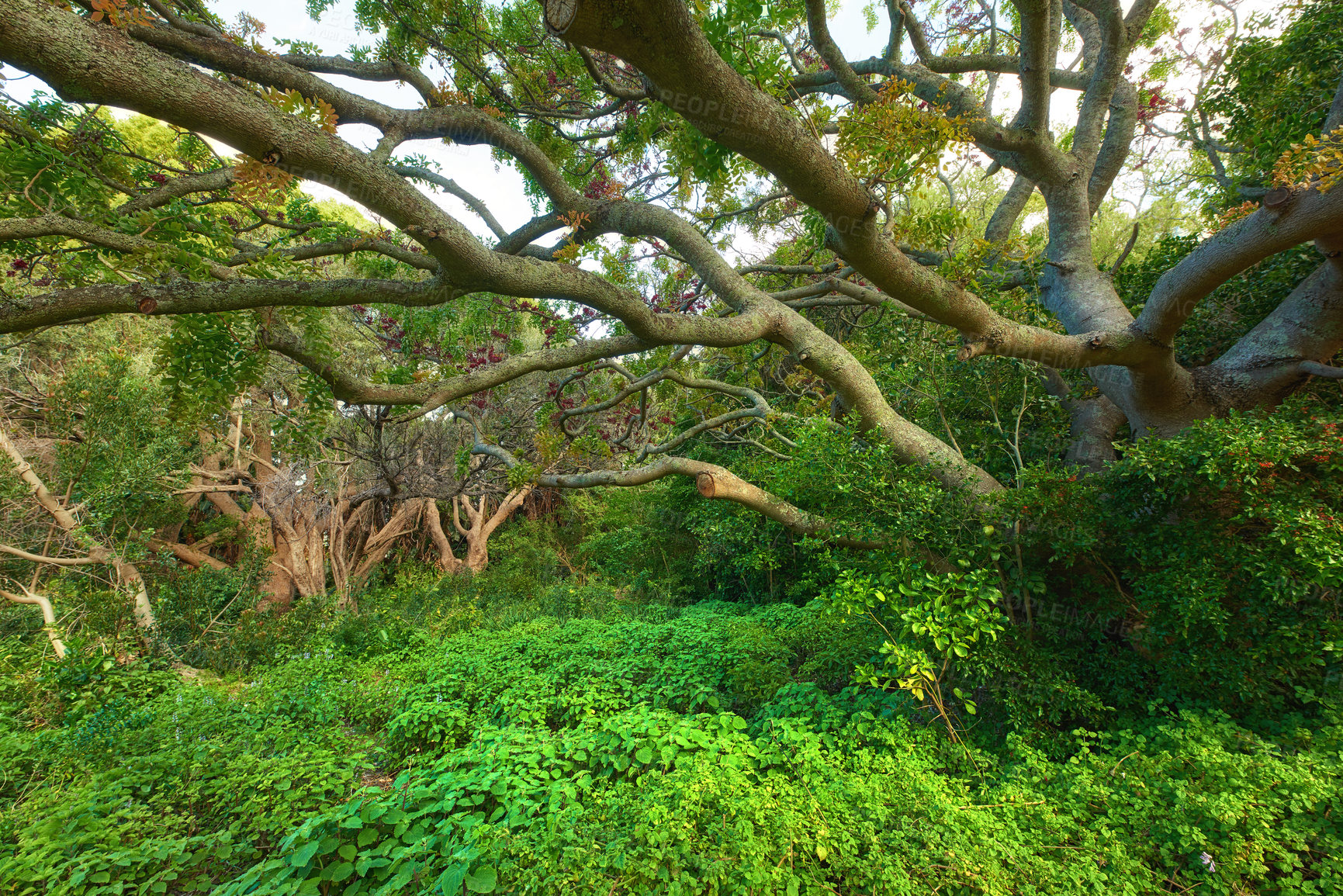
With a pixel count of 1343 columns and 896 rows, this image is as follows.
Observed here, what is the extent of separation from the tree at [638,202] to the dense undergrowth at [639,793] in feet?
5.02

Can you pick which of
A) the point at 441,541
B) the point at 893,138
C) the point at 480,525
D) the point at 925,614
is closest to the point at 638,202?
the point at 893,138

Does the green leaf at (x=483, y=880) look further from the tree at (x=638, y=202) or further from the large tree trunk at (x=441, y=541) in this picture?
the large tree trunk at (x=441, y=541)

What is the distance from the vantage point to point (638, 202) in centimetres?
398

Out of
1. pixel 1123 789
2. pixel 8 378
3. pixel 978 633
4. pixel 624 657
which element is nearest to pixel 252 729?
pixel 624 657

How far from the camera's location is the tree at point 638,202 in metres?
1.83

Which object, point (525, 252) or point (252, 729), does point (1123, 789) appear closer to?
point (525, 252)

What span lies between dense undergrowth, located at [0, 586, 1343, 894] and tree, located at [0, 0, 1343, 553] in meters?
1.53

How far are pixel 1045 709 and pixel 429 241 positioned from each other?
4347 mm

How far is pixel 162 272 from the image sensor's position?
6.83ft

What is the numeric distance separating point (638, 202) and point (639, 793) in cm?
377

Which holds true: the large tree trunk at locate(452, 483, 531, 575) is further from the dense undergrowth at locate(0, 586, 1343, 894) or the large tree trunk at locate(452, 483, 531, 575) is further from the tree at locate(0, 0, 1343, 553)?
the dense undergrowth at locate(0, 586, 1343, 894)

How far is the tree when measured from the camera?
1.83 metres

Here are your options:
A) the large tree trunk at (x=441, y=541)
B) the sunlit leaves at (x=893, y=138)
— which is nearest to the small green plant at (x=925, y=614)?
the sunlit leaves at (x=893, y=138)

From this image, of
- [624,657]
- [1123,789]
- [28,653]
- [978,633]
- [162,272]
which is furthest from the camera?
[28,653]
